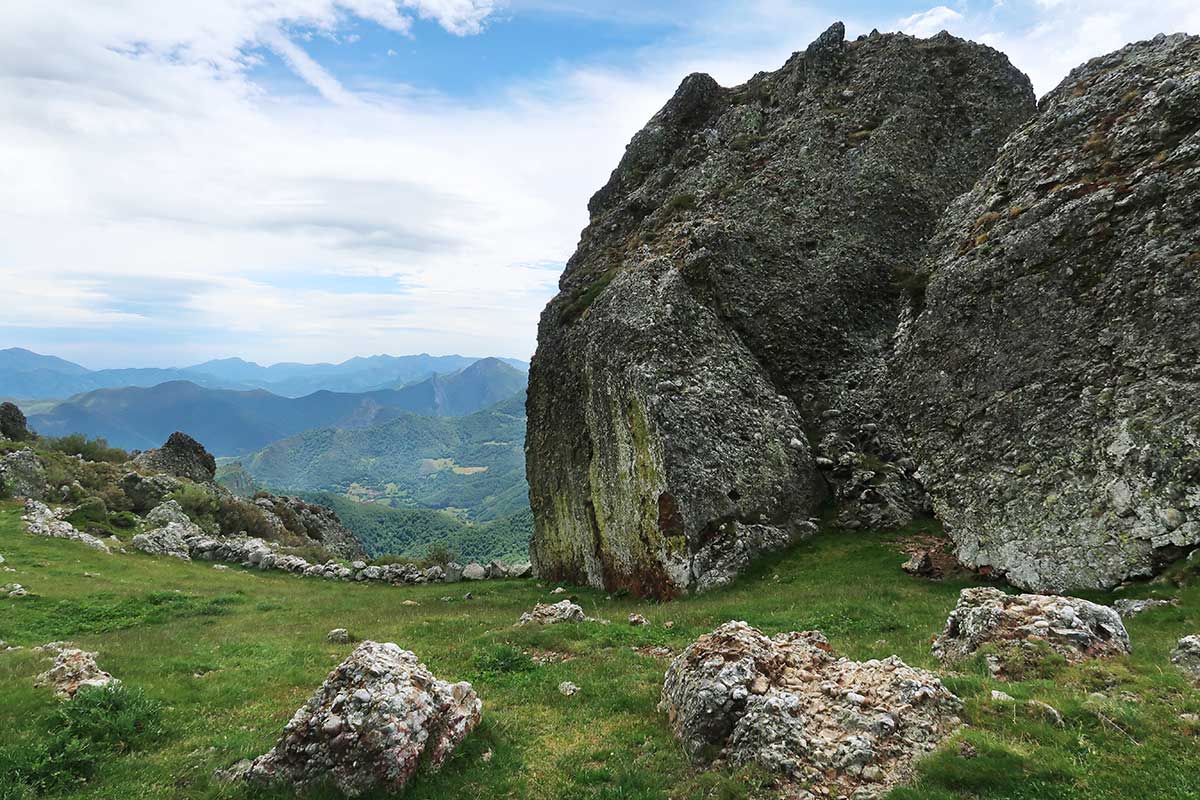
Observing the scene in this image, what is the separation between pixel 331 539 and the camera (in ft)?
322

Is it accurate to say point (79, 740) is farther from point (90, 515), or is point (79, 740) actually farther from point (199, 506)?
point (199, 506)

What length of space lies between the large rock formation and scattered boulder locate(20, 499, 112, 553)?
35.7m

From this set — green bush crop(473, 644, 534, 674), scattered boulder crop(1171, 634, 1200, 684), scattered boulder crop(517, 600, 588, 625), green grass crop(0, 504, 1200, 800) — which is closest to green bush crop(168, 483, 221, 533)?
green grass crop(0, 504, 1200, 800)

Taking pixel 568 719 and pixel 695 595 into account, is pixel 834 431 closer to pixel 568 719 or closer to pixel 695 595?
pixel 695 595

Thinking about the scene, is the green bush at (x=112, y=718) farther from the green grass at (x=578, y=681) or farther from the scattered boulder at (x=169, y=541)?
the scattered boulder at (x=169, y=541)

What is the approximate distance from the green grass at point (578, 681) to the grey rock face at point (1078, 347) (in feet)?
11.1

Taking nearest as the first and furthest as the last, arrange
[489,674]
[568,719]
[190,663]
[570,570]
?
[568,719]
[489,674]
[190,663]
[570,570]

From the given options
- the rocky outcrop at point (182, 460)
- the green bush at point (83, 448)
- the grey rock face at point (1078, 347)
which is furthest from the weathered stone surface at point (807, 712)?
the green bush at point (83, 448)

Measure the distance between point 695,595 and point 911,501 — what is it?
14433 millimetres

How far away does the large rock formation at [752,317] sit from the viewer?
118 ft

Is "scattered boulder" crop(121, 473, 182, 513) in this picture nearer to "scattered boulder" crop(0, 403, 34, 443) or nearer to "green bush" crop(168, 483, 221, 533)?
"green bush" crop(168, 483, 221, 533)

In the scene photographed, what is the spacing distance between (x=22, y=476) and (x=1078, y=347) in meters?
87.2

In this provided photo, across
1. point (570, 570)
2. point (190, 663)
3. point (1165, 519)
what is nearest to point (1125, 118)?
point (1165, 519)

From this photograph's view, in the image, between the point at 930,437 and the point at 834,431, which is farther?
the point at 834,431
